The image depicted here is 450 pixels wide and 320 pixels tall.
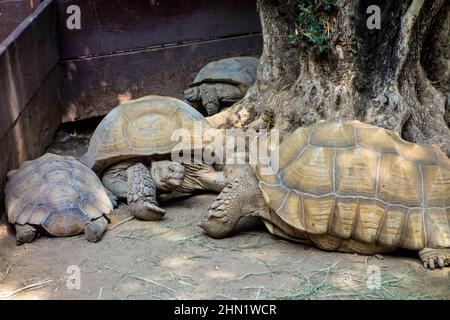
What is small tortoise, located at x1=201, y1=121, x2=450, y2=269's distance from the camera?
3615 mm

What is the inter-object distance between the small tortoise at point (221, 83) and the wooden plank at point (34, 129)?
1.54 metres

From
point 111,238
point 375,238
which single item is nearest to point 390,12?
point 375,238

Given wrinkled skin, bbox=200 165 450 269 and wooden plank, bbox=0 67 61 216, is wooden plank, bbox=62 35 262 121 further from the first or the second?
wrinkled skin, bbox=200 165 450 269

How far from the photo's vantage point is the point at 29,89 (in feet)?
17.8

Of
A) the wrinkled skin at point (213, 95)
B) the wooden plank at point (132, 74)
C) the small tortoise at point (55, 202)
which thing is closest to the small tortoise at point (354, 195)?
the small tortoise at point (55, 202)

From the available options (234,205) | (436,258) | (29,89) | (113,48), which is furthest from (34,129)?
(436,258)

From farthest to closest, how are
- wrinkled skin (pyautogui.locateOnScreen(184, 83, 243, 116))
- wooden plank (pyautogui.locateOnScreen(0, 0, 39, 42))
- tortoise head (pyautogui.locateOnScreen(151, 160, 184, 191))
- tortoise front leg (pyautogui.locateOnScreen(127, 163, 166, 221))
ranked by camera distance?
wrinkled skin (pyautogui.locateOnScreen(184, 83, 243, 116)), wooden plank (pyautogui.locateOnScreen(0, 0, 39, 42)), tortoise head (pyautogui.locateOnScreen(151, 160, 184, 191)), tortoise front leg (pyautogui.locateOnScreen(127, 163, 166, 221))

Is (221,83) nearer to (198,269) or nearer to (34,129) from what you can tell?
(34,129)

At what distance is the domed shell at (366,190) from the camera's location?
3615 millimetres

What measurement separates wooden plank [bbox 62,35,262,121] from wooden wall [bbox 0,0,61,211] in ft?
0.83

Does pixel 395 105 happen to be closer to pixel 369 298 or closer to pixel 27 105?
pixel 369 298

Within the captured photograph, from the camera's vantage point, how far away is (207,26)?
7.15 metres

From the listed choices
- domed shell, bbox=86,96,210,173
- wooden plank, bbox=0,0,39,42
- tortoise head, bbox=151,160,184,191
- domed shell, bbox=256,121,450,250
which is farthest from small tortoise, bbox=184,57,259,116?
domed shell, bbox=256,121,450,250

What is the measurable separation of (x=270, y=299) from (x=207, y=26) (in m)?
4.57
